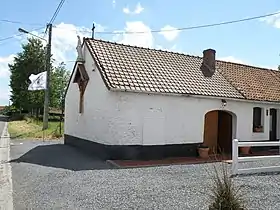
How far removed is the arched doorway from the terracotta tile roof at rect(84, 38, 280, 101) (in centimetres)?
134

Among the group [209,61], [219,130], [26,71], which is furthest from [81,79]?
[26,71]

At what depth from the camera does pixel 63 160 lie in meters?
14.8

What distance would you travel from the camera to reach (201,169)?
12484 millimetres

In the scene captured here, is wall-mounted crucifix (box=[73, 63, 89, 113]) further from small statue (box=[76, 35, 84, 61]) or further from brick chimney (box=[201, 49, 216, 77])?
brick chimney (box=[201, 49, 216, 77])

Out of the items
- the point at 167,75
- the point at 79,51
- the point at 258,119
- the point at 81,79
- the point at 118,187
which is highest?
the point at 79,51

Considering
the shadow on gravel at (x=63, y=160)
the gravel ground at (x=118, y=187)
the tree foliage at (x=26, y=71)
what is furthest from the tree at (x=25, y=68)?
the gravel ground at (x=118, y=187)

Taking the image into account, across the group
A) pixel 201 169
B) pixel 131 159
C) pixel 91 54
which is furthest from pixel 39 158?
pixel 201 169

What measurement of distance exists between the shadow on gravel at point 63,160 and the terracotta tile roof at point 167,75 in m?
3.19

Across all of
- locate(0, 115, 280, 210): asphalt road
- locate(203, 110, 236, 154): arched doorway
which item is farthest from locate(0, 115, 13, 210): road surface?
locate(203, 110, 236, 154): arched doorway

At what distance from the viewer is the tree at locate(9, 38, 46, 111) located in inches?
2234

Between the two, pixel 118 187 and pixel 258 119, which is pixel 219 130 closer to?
pixel 258 119

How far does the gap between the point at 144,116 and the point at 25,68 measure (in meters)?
46.3

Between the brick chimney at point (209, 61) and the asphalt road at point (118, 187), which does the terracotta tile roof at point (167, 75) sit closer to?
the brick chimney at point (209, 61)

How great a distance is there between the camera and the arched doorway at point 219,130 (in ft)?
60.5
